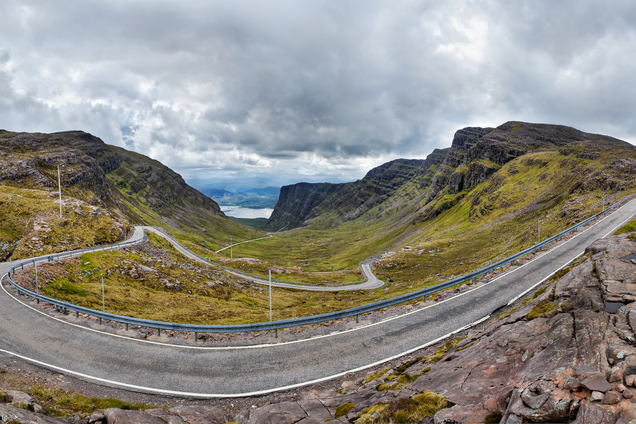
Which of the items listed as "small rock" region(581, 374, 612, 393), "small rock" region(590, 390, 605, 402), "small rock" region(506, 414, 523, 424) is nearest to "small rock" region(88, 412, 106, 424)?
"small rock" region(506, 414, 523, 424)

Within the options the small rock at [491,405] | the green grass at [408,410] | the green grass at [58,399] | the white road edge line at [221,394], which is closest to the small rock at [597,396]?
the small rock at [491,405]

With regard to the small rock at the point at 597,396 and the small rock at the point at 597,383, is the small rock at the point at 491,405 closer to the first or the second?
the small rock at the point at 597,383

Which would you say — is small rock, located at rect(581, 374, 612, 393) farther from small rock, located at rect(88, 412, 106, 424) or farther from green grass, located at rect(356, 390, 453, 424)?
small rock, located at rect(88, 412, 106, 424)

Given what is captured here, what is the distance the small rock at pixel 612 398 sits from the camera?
630 cm

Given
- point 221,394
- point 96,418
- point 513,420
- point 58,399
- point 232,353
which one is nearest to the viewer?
point 513,420

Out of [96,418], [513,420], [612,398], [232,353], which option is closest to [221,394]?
[232,353]

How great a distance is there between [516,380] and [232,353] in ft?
54.3

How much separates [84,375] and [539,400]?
78.2ft

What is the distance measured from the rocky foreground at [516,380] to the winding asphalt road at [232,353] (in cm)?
187

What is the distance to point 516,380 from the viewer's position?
9.00m

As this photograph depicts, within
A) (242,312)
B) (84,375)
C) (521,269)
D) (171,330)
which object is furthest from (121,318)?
(521,269)

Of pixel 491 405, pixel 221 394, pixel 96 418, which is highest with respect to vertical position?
pixel 491 405

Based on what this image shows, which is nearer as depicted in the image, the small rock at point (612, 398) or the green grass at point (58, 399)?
the small rock at point (612, 398)

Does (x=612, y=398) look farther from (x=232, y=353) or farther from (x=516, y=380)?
(x=232, y=353)
